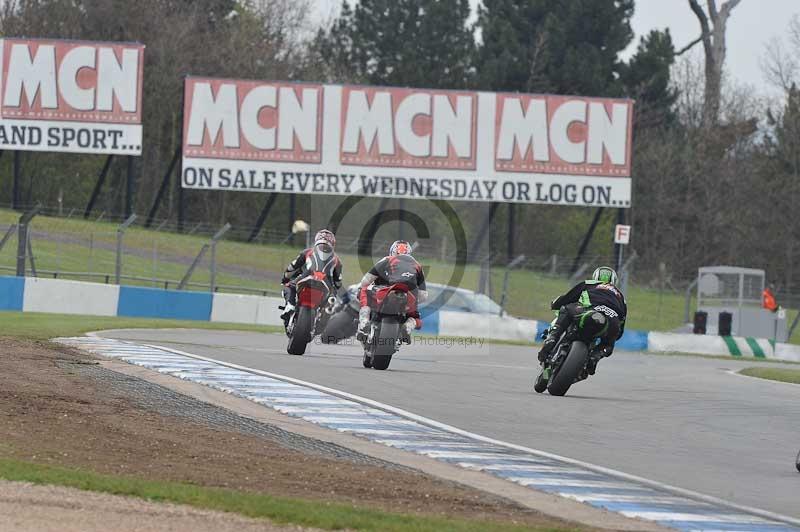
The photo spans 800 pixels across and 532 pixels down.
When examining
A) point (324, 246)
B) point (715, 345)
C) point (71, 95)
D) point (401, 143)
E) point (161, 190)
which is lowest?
point (715, 345)

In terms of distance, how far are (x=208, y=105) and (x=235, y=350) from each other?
26.3 m

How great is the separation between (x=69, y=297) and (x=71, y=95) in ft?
52.2

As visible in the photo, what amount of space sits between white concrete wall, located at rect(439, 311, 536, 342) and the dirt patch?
736 inches

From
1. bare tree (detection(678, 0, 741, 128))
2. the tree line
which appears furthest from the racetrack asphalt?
bare tree (detection(678, 0, 741, 128))

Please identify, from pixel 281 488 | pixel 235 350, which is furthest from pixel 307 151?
pixel 281 488

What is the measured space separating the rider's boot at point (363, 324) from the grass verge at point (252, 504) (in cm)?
908

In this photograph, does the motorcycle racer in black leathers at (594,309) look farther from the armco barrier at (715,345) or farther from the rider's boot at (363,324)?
the armco barrier at (715,345)

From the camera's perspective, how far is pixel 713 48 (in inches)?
2832

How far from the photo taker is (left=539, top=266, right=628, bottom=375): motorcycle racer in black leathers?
51.7 feet

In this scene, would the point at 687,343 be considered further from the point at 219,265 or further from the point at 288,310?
the point at 288,310

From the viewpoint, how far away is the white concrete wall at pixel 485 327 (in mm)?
31156

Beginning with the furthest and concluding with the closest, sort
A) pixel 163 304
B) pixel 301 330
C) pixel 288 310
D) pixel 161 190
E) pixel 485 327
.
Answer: pixel 161 190 < pixel 163 304 < pixel 485 327 < pixel 288 310 < pixel 301 330

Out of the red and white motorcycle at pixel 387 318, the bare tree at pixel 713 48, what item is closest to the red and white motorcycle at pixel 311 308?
the red and white motorcycle at pixel 387 318

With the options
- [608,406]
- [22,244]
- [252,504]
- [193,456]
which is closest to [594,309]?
[608,406]
